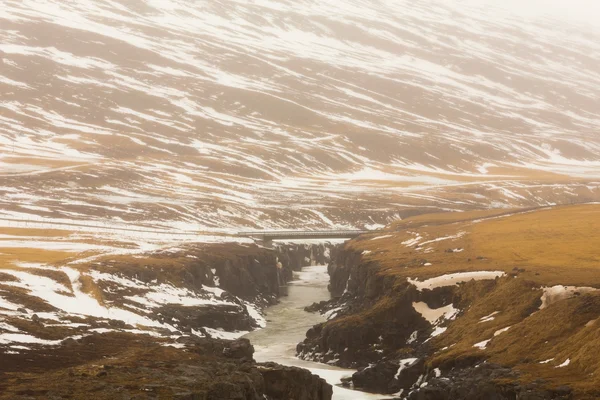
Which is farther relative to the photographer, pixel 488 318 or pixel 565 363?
pixel 488 318

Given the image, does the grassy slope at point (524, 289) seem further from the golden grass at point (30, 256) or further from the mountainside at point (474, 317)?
the golden grass at point (30, 256)

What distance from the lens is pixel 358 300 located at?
91125mm

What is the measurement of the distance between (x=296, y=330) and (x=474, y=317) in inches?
1059

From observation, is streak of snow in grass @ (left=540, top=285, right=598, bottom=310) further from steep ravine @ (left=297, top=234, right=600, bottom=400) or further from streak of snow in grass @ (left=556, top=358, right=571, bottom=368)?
streak of snow in grass @ (left=556, top=358, right=571, bottom=368)

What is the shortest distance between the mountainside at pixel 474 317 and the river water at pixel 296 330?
201cm

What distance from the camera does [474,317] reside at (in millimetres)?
68438

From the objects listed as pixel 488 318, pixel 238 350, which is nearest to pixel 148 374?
pixel 238 350

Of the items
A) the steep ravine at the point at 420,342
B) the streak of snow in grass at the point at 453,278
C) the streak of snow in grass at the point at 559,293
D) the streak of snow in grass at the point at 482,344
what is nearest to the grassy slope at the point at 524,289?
the steep ravine at the point at 420,342

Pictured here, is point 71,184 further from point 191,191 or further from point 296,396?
point 296,396

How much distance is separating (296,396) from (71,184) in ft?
450

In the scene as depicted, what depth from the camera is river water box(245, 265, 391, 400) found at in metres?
68.9

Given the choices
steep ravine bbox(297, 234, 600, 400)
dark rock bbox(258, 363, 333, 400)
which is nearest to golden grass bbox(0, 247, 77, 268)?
steep ravine bbox(297, 234, 600, 400)

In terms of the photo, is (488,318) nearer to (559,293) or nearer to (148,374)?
(559,293)

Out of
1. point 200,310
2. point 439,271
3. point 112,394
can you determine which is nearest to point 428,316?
point 439,271
